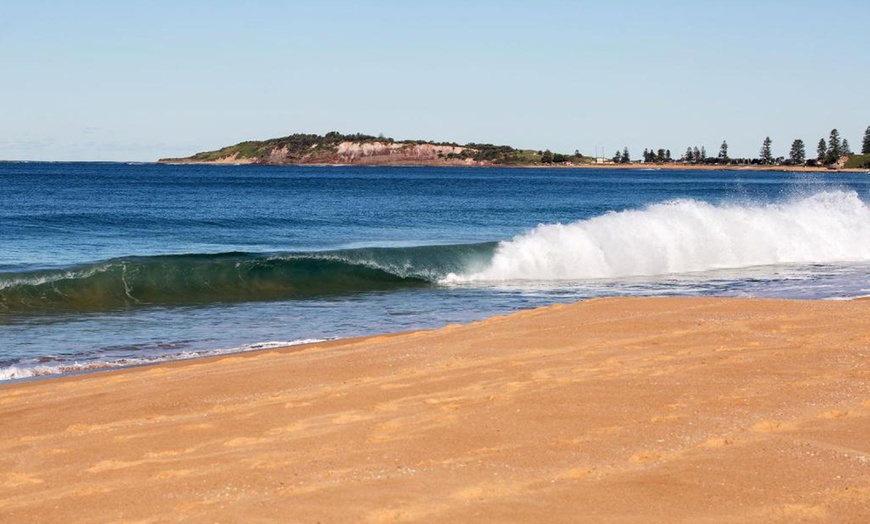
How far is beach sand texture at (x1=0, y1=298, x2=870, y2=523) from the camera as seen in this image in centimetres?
649

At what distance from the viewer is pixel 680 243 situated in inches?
1193

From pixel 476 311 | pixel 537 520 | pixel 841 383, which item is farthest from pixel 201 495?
pixel 476 311

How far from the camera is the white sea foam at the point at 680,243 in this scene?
2816 cm

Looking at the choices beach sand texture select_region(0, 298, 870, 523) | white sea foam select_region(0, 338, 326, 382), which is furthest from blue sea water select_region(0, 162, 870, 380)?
beach sand texture select_region(0, 298, 870, 523)

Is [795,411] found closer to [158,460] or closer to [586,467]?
[586,467]

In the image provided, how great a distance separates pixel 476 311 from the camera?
1923cm

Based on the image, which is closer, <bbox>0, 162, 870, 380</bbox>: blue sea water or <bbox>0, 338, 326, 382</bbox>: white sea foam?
<bbox>0, 338, 326, 382</bbox>: white sea foam

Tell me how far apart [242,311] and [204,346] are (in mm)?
4937

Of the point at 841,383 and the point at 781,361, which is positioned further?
the point at 781,361

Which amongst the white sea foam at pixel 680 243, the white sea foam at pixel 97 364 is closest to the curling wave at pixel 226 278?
the white sea foam at pixel 680 243

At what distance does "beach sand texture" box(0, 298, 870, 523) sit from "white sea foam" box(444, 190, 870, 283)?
1523 centimetres

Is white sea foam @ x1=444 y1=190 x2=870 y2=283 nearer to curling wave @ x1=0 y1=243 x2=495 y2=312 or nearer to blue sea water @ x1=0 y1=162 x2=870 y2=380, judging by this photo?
blue sea water @ x1=0 y1=162 x2=870 y2=380

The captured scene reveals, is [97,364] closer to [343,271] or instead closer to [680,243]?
[343,271]

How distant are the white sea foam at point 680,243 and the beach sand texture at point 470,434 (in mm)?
15226
